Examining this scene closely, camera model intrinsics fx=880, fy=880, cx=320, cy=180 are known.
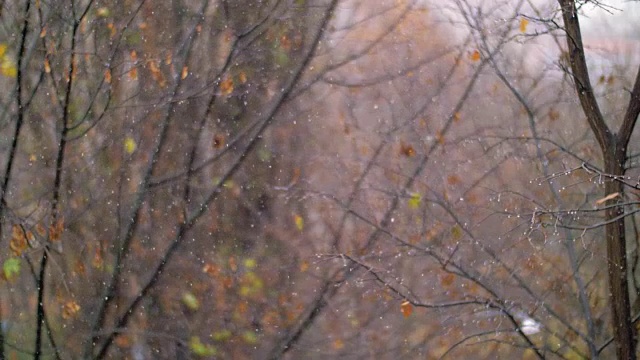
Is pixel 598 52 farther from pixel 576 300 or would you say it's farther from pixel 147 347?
pixel 147 347

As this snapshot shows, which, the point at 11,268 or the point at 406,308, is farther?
the point at 11,268

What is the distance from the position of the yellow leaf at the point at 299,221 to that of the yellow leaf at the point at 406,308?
77 cm

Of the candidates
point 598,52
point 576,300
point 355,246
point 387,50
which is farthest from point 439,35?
point 576,300

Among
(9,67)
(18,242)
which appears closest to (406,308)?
(18,242)

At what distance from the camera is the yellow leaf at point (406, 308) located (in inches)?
210

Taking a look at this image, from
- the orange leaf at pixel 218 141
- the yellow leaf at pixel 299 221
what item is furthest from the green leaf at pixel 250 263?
the orange leaf at pixel 218 141

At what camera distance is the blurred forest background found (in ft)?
17.8

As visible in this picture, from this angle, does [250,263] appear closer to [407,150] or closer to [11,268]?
[407,150]

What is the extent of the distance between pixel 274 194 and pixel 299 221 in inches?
8.9

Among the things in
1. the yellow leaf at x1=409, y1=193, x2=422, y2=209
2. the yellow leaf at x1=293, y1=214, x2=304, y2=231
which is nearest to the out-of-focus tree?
the yellow leaf at x1=293, y1=214, x2=304, y2=231

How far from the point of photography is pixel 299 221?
5430 millimetres

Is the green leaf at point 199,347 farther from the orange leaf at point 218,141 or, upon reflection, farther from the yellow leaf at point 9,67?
→ the yellow leaf at point 9,67

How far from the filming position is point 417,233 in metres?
5.49

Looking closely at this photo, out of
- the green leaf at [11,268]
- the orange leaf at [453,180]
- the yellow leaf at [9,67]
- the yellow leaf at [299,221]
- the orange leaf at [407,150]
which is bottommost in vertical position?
the green leaf at [11,268]
